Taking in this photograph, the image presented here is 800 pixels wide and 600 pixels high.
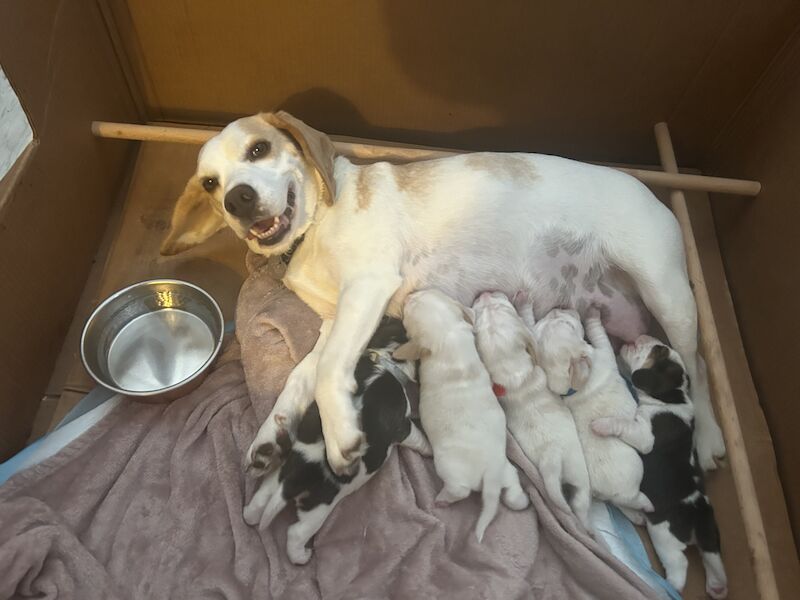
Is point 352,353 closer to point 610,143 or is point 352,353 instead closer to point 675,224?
point 675,224

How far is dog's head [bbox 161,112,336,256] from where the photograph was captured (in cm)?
161

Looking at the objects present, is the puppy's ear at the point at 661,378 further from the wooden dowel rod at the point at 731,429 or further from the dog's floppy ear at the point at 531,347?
the dog's floppy ear at the point at 531,347

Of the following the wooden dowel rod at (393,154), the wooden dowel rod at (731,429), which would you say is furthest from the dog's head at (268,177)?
the wooden dowel rod at (731,429)

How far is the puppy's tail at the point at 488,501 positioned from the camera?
1590mm

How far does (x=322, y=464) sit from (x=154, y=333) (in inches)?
33.4

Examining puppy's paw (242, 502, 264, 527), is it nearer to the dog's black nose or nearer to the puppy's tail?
the puppy's tail

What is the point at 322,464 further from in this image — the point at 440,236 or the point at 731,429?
the point at 731,429

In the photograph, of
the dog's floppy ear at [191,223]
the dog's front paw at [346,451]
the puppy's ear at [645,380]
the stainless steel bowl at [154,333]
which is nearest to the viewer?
the dog's front paw at [346,451]

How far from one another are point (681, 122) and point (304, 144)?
1.47 m

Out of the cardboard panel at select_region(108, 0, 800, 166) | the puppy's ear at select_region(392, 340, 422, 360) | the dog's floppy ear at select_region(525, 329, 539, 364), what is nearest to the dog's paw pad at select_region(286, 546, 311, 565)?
the puppy's ear at select_region(392, 340, 422, 360)

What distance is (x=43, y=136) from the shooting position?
74.9 inches

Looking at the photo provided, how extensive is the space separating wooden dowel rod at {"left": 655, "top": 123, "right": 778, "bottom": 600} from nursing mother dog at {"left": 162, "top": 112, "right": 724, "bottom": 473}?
53 mm

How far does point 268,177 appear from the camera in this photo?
165 cm

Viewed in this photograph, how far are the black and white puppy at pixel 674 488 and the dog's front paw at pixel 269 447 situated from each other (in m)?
0.81
